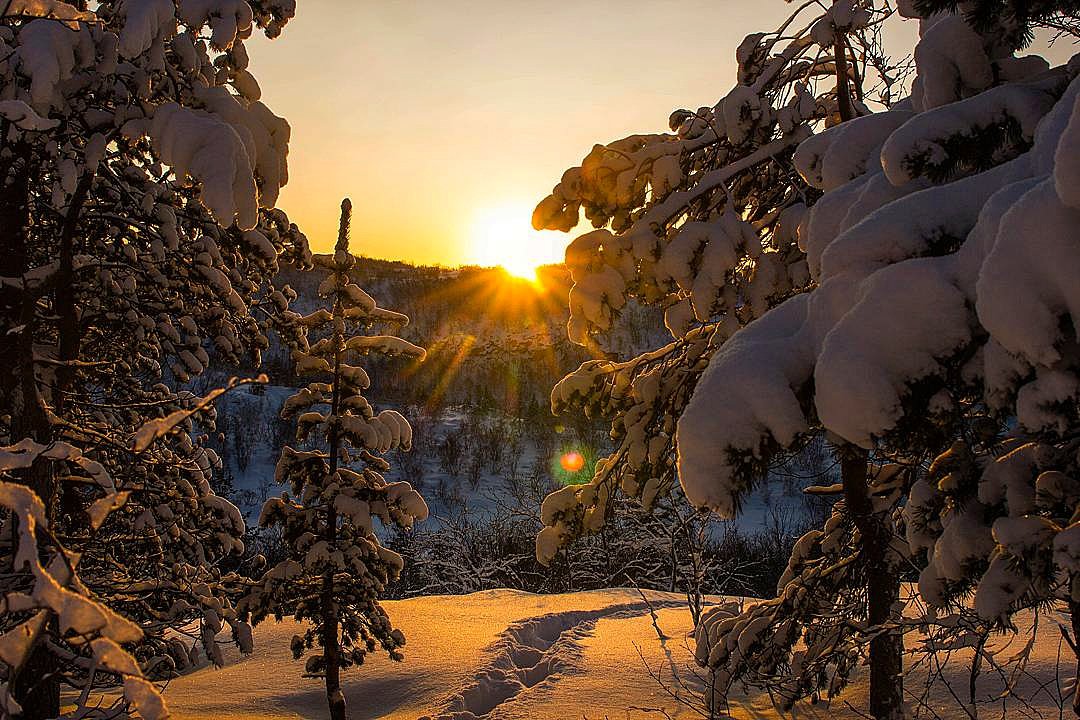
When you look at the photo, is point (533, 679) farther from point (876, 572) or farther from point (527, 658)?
point (876, 572)

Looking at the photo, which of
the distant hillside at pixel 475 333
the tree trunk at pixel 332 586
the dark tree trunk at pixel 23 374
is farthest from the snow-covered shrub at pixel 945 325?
the distant hillside at pixel 475 333

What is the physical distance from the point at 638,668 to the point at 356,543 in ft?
9.21

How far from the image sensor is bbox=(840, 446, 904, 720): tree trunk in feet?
13.4

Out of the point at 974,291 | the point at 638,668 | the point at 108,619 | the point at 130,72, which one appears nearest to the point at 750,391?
the point at 974,291

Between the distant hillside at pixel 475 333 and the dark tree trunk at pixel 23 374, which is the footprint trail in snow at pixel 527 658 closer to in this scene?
→ the dark tree trunk at pixel 23 374

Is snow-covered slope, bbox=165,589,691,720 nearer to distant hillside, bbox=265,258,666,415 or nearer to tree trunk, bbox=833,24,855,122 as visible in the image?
tree trunk, bbox=833,24,855,122

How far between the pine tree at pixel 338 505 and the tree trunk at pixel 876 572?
10.4 ft

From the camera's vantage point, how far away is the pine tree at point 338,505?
17.7 ft

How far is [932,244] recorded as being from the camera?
1.80m

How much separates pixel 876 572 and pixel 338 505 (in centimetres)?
392

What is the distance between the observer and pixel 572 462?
27.1 metres

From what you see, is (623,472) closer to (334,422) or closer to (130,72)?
(334,422)

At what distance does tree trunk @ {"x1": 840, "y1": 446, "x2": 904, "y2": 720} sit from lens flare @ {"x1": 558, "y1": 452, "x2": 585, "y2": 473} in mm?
21964

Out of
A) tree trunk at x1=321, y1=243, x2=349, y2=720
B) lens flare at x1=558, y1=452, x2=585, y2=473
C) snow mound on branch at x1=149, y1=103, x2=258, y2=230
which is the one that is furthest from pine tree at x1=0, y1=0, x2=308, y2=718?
lens flare at x1=558, y1=452, x2=585, y2=473
